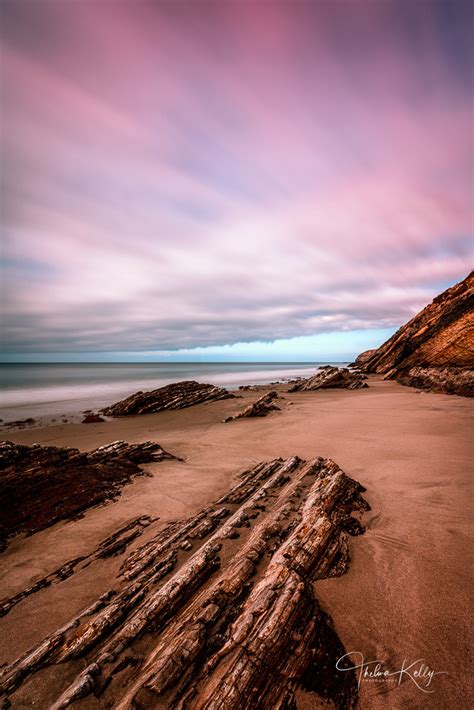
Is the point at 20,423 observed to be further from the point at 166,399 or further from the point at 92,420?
the point at 166,399

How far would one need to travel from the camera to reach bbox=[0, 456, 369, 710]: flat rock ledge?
81.8 inches

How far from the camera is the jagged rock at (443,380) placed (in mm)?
14250

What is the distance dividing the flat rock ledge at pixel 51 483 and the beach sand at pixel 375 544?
0.32 m

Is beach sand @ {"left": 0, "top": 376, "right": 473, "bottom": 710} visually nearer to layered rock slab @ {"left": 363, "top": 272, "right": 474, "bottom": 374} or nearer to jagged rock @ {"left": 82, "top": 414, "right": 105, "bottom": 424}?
jagged rock @ {"left": 82, "top": 414, "right": 105, "bottom": 424}

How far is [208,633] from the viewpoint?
2.45 metres

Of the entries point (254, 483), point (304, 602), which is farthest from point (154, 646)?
point (254, 483)

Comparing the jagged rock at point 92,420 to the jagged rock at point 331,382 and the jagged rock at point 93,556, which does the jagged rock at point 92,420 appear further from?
the jagged rock at point 331,382

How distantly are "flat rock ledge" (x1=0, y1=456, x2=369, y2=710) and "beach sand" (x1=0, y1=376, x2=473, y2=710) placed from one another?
164mm

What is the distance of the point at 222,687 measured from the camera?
2.02m

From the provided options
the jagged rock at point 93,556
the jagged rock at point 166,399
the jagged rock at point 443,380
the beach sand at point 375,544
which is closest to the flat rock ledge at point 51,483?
the beach sand at point 375,544

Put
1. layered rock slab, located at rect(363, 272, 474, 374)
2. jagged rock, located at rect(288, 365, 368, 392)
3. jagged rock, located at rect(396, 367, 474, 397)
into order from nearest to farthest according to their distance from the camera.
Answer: jagged rock, located at rect(396, 367, 474, 397), layered rock slab, located at rect(363, 272, 474, 374), jagged rock, located at rect(288, 365, 368, 392)

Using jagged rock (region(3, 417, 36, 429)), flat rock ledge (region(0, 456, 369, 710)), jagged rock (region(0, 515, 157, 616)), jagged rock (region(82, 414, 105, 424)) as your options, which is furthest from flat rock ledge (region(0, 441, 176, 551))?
jagged rock (region(3, 417, 36, 429))

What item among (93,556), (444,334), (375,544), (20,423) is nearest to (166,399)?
(20,423)

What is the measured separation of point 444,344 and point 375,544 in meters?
19.1
